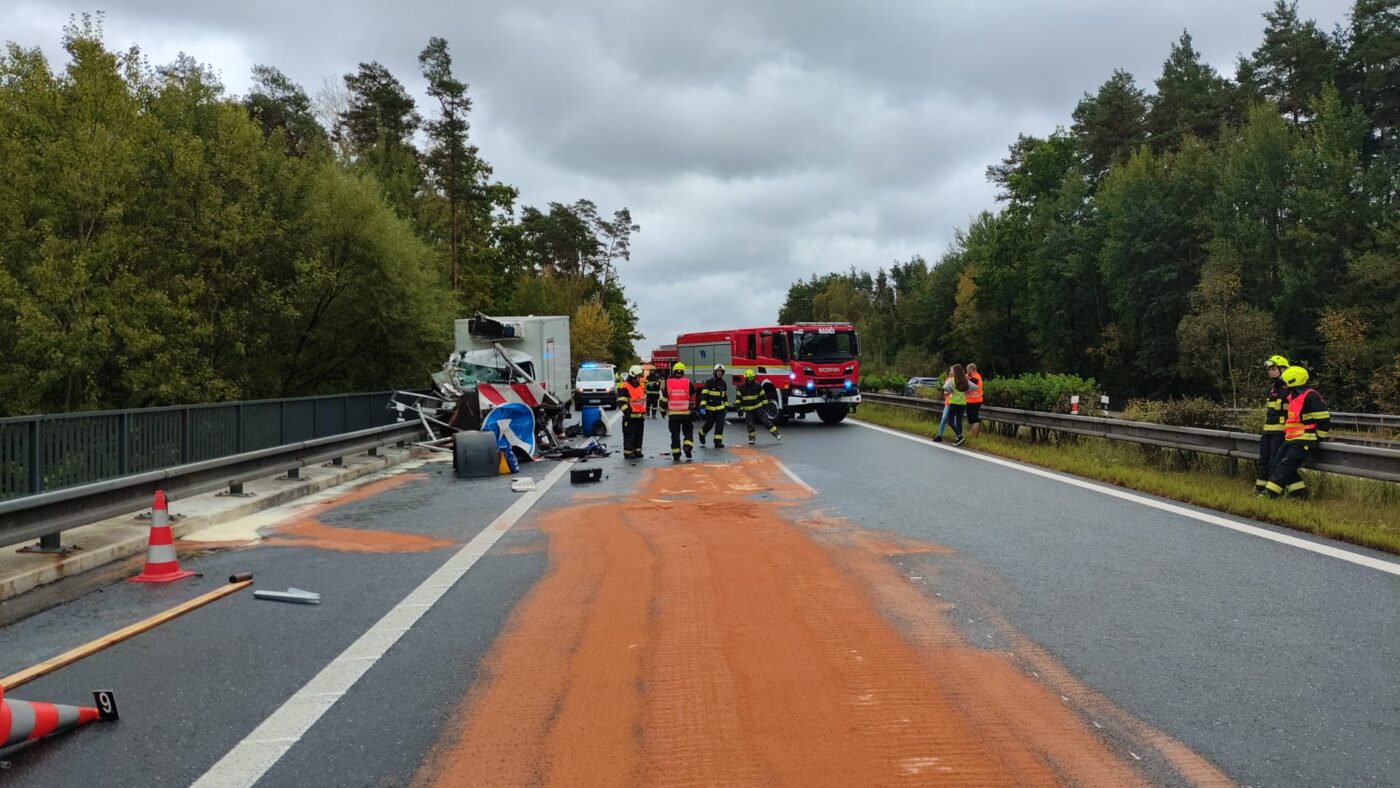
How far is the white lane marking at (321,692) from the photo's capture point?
11.8ft

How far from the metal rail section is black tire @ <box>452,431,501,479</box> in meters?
10.3

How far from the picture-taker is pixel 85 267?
749 inches

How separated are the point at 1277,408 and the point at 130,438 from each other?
1288 cm

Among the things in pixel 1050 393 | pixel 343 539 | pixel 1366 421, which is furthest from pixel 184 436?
pixel 1366 421

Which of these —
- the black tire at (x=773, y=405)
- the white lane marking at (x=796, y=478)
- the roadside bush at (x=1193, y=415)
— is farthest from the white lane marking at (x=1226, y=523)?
the black tire at (x=773, y=405)

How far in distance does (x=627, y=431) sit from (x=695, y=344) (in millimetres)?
14372

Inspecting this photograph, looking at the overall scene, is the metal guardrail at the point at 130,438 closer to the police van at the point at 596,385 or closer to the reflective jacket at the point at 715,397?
the reflective jacket at the point at 715,397

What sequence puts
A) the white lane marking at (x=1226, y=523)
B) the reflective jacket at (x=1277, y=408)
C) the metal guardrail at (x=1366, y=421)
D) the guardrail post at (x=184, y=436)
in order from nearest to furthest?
the white lane marking at (x=1226, y=523)
the reflective jacket at (x=1277, y=408)
the guardrail post at (x=184, y=436)
the metal guardrail at (x=1366, y=421)

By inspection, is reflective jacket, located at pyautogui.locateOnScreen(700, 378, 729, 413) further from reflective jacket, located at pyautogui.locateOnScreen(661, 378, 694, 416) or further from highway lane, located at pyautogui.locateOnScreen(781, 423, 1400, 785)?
highway lane, located at pyautogui.locateOnScreen(781, 423, 1400, 785)

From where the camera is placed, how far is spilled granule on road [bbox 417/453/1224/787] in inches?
138

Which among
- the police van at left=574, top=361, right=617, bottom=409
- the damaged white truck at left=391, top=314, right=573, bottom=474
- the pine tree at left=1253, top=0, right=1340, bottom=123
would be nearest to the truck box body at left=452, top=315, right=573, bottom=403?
the damaged white truck at left=391, top=314, right=573, bottom=474

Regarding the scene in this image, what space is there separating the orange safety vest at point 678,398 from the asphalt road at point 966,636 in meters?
7.31

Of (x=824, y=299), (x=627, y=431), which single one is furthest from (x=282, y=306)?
(x=824, y=299)

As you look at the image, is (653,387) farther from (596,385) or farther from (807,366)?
(596,385)
